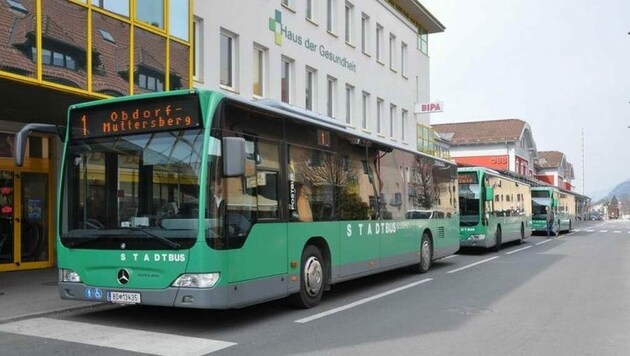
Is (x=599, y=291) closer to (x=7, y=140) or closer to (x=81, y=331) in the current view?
(x=81, y=331)

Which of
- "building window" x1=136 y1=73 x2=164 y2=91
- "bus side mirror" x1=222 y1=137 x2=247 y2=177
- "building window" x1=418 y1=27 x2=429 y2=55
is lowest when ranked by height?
"bus side mirror" x1=222 y1=137 x2=247 y2=177

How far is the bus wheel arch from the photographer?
9195 millimetres

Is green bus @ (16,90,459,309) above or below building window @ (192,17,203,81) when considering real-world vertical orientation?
below

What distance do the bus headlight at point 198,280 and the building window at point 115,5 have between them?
6240mm

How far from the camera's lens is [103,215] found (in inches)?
309

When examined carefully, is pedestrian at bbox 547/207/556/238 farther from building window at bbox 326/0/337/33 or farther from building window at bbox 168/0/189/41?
building window at bbox 168/0/189/41

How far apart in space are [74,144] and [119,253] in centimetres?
168

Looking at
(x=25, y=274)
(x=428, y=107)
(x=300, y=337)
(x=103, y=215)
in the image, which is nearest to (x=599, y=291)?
(x=300, y=337)

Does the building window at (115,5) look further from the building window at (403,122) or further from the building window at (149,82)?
the building window at (403,122)

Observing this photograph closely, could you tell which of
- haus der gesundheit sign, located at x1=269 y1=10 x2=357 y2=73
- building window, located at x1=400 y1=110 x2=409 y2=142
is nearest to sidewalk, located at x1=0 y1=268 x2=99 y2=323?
haus der gesundheit sign, located at x1=269 y1=10 x2=357 y2=73

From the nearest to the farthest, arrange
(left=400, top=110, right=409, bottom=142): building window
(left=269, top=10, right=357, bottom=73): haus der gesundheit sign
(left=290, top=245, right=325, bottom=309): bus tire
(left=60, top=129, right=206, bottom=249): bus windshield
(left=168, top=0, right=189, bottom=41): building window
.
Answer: (left=60, top=129, right=206, bottom=249): bus windshield
(left=290, top=245, right=325, bottom=309): bus tire
(left=168, top=0, right=189, bottom=41): building window
(left=269, top=10, right=357, bottom=73): haus der gesundheit sign
(left=400, top=110, right=409, bottom=142): building window

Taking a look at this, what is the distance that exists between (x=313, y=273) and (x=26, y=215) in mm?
8111

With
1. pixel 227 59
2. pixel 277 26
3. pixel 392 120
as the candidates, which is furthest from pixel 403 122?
pixel 227 59

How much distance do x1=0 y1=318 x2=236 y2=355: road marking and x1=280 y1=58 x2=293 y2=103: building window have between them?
14582 millimetres
